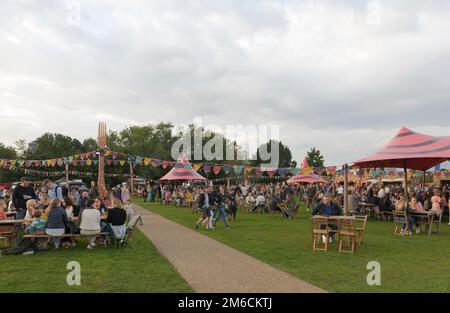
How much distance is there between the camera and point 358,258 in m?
9.41

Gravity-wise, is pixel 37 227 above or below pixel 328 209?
below

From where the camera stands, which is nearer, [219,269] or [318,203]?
[219,269]

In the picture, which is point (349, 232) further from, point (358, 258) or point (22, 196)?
point (22, 196)

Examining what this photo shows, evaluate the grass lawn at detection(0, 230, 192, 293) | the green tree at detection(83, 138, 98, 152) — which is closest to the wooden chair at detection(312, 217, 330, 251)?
the grass lawn at detection(0, 230, 192, 293)

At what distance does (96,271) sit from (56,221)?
123 inches

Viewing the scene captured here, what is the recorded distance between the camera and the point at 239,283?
688 centimetres

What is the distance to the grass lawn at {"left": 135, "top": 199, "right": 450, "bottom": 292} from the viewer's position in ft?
22.9

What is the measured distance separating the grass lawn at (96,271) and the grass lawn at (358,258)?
2172mm

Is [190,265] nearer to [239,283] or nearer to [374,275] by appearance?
[239,283]

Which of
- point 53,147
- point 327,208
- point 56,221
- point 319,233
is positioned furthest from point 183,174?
point 53,147

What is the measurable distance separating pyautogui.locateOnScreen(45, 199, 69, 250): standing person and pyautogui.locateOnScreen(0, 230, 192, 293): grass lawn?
0.43 metres

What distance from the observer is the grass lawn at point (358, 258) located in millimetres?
6980
